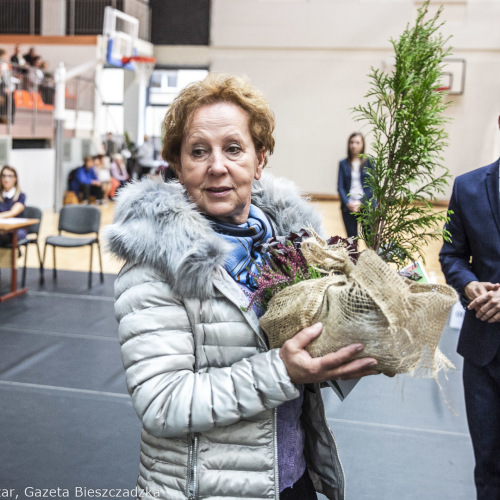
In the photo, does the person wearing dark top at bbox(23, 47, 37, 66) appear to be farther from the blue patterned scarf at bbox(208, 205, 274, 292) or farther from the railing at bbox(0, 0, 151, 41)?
the blue patterned scarf at bbox(208, 205, 274, 292)

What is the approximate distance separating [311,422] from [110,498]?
181 cm

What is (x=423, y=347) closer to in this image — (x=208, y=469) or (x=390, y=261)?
(x=390, y=261)

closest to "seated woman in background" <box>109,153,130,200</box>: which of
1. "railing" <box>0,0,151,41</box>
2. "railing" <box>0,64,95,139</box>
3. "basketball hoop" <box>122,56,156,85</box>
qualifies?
"railing" <box>0,64,95,139</box>

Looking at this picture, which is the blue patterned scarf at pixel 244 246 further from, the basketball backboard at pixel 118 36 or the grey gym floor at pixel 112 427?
the basketball backboard at pixel 118 36

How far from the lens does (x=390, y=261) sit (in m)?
1.29

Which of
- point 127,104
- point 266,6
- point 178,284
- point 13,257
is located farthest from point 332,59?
point 178,284

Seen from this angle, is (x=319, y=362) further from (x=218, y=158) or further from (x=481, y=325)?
(x=481, y=325)

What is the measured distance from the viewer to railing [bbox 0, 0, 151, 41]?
19.3 m

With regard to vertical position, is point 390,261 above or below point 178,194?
below

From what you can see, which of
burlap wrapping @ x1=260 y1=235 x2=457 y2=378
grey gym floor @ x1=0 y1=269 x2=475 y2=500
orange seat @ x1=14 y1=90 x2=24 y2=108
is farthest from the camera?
orange seat @ x1=14 y1=90 x2=24 y2=108

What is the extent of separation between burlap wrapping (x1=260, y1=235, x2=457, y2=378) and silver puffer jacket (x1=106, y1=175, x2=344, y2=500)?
0.43 feet

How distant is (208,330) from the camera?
1355 millimetres

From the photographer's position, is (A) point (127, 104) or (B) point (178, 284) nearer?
(B) point (178, 284)

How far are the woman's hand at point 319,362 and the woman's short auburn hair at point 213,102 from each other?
20.5 inches
